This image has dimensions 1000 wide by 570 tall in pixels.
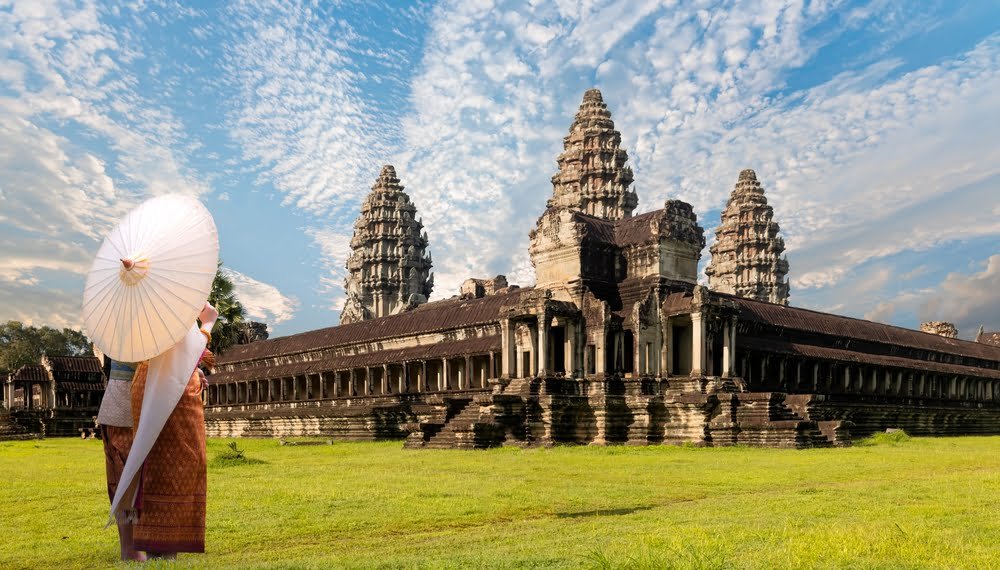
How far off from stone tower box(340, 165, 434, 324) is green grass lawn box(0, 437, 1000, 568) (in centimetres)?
7141

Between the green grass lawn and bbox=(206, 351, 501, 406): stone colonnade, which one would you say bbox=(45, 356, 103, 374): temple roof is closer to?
bbox=(206, 351, 501, 406): stone colonnade

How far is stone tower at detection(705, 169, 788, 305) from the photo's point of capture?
283 ft

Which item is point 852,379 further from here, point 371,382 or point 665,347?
point 371,382

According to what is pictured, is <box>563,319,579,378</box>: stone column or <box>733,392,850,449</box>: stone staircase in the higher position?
<box>563,319,579,378</box>: stone column

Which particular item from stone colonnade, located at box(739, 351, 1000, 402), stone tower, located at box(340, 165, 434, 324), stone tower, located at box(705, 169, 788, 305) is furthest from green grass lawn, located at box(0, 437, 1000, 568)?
stone tower, located at box(340, 165, 434, 324)

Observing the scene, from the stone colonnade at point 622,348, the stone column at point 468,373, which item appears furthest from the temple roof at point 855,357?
the stone column at point 468,373

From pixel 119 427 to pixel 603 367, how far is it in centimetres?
2661

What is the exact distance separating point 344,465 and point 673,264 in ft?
57.4

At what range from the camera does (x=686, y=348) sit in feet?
118

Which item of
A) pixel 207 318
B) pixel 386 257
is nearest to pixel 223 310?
pixel 207 318

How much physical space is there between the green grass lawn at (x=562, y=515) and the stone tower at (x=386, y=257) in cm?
7141

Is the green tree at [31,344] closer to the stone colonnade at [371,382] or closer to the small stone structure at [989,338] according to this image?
the stone colonnade at [371,382]

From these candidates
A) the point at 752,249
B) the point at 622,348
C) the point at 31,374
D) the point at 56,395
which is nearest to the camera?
the point at 622,348

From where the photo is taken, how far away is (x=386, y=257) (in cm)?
9438
